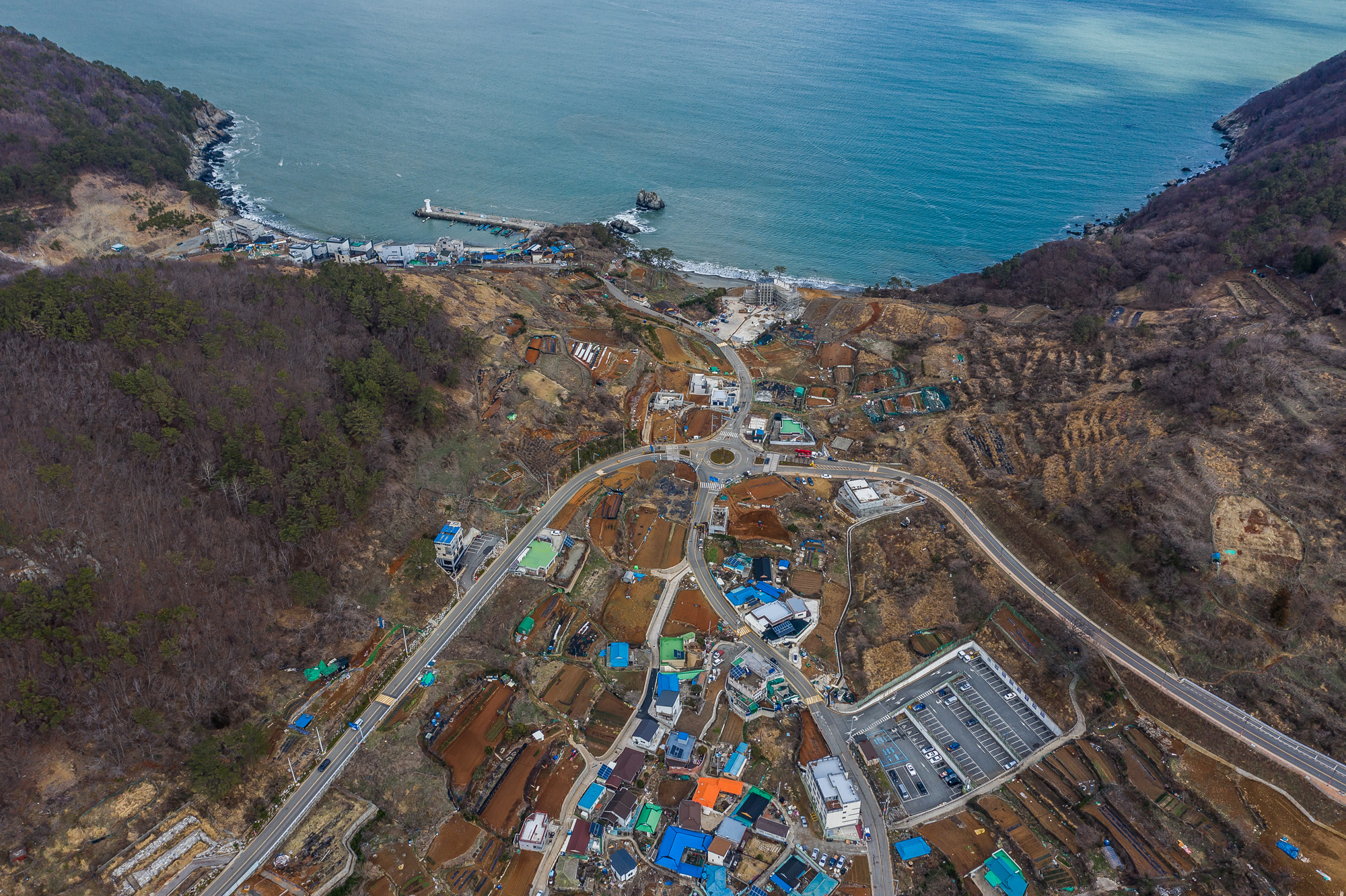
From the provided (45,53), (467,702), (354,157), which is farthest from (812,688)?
(45,53)

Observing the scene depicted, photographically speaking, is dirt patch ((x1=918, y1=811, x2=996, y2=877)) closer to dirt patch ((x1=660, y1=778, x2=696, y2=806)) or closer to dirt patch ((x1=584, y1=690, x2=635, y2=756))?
dirt patch ((x1=660, y1=778, x2=696, y2=806))

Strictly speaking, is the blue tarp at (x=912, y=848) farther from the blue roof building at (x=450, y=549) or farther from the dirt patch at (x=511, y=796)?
the blue roof building at (x=450, y=549)

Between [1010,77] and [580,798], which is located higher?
[1010,77]

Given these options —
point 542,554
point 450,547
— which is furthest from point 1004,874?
point 450,547

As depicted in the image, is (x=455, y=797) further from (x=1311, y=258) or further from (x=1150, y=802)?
(x=1311, y=258)

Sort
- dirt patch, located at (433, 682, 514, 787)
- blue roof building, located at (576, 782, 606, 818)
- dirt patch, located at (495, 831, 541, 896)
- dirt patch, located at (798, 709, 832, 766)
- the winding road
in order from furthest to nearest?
dirt patch, located at (798, 709, 832, 766) < dirt patch, located at (433, 682, 514, 787) < blue roof building, located at (576, 782, 606, 818) < the winding road < dirt patch, located at (495, 831, 541, 896)

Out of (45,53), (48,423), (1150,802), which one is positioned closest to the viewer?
(1150,802)

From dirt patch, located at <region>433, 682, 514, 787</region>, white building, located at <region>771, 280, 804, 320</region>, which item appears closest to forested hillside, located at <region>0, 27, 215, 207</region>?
white building, located at <region>771, 280, 804, 320</region>
